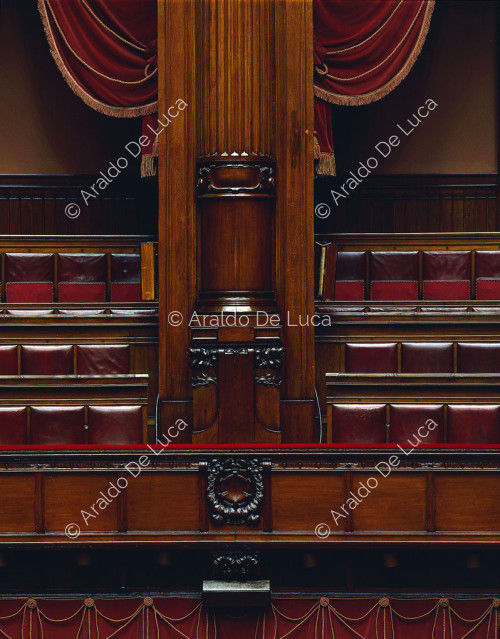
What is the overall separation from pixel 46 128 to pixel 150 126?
1.60ft

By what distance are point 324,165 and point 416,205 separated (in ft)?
1.60

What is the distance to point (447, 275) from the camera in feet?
5.96

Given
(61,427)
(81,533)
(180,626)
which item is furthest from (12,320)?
(180,626)

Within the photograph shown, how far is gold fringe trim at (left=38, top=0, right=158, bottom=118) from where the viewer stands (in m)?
1.69

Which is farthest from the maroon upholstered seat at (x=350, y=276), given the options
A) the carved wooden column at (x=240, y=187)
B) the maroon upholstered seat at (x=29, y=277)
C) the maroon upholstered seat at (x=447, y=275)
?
the maroon upholstered seat at (x=29, y=277)

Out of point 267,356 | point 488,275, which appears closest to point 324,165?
point 488,275

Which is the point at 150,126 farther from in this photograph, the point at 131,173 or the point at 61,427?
the point at 61,427

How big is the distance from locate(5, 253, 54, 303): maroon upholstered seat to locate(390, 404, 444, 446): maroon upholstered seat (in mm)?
879

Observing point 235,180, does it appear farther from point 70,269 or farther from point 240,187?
point 70,269

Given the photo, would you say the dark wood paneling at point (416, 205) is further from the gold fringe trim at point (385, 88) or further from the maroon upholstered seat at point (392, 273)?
the gold fringe trim at point (385, 88)

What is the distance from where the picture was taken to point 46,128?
207cm

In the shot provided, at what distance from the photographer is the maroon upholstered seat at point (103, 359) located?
4.75 ft

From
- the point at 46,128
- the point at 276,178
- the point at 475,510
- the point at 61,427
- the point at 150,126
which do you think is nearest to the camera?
the point at 475,510

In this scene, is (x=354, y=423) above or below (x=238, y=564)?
above
